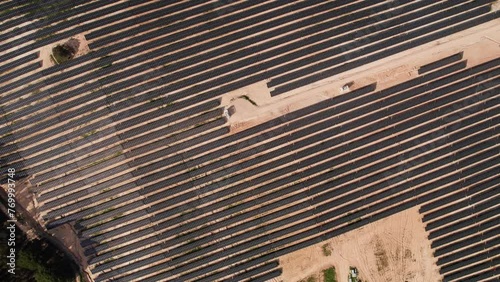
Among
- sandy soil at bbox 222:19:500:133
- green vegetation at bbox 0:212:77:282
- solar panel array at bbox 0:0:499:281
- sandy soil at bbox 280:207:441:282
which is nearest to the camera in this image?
green vegetation at bbox 0:212:77:282

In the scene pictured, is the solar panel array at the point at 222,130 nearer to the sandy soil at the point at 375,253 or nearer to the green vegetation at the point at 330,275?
the sandy soil at the point at 375,253

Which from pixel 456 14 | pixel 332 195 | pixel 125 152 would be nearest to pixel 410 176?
pixel 332 195

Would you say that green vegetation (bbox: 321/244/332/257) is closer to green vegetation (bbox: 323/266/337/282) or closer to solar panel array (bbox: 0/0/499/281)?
solar panel array (bbox: 0/0/499/281)

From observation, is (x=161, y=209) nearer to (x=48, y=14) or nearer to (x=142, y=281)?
(x=142, y=281)

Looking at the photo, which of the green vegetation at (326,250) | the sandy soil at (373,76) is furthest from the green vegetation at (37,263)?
the green vegetation at (326,250)

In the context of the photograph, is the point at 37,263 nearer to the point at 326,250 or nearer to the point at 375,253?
the point at 326,250

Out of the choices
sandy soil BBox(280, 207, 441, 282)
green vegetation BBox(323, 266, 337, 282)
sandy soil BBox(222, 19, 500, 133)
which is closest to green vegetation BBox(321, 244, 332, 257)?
sandy soil BBox(280, 207, 441, 282)
